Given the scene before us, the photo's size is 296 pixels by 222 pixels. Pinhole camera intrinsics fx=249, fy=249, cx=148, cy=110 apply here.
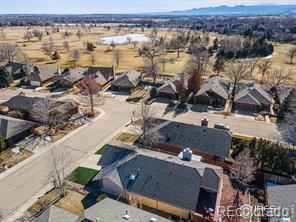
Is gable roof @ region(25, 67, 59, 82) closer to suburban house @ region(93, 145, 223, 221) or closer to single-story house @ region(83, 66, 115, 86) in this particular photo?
single-story house @ region(83, 66, 115, 86)

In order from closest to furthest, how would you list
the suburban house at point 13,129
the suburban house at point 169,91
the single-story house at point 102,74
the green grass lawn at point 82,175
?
the green grass lawn at point 82,175 < the suburban house at point 13,129 < the suburban house at point 169,91 < the single-story house at point 102,74

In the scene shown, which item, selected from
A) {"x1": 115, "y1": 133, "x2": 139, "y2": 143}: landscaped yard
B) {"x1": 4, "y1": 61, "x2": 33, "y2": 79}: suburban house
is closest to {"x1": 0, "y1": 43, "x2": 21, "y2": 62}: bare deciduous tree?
{"x1": 4, "y1": 61, "x2": 33, "y2": 79}: suburban house

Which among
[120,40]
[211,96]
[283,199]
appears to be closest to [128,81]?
[211,96]

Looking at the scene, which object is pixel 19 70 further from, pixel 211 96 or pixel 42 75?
pixel 211 96

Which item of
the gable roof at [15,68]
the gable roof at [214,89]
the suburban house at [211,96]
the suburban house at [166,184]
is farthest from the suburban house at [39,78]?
the suburban house at [166,184]

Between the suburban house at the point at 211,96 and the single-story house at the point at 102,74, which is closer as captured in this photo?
the suburban house at the point at 211,96

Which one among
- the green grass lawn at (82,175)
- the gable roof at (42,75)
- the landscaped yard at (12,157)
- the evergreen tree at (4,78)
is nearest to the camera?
the green grass lawn at (82,175)

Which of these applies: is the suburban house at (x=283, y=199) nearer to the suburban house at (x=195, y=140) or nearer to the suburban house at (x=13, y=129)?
the suburban house at (x=195, y=140)
